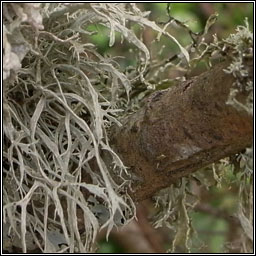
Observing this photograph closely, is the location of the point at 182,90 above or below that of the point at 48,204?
above

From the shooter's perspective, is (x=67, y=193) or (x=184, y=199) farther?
(x=184, y=199)

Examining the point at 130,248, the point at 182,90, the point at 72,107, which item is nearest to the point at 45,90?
the point at 72,107

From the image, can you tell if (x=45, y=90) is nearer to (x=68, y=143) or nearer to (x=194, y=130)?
(x=68, y=143)

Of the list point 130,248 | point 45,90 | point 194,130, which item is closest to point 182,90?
point 194,130

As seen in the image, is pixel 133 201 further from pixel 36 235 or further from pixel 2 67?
pixel 2 67

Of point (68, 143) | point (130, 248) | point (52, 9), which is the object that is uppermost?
point (52, 9)

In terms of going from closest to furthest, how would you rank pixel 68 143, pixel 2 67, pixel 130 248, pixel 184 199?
pixel 2 67 → pixel 68 143 → pixel 184 199 → pixel 130 248

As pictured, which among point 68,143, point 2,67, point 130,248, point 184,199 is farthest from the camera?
point 130,248
